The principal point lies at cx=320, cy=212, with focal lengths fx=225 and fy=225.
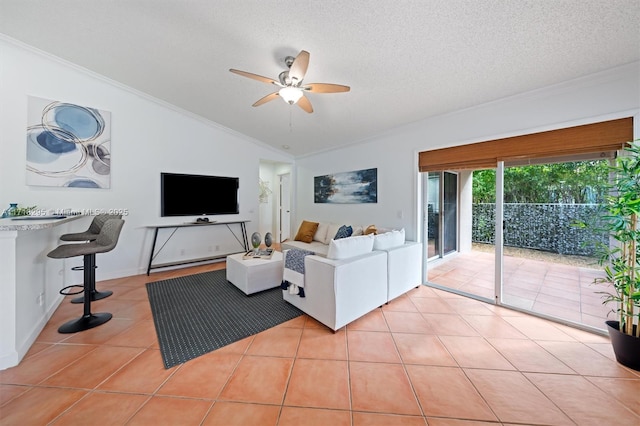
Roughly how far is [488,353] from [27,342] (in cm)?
391

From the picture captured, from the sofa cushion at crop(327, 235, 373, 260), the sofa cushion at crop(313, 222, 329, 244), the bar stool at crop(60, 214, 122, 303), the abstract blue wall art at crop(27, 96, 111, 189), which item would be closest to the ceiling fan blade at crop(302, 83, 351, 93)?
the sofa cushion at crop(327, 235, 373, 260)

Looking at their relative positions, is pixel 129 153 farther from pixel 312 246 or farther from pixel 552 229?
pixel 552 229

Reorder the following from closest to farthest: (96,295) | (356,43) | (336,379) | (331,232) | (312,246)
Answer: (336,379) → (356,43) → (96,295) → (312,246) → (331,232)

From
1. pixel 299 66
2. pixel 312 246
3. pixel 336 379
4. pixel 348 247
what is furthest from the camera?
pixel 312 246

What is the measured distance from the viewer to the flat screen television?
4.23m

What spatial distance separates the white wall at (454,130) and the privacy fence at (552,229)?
855mm

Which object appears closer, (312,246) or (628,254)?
(628,254)

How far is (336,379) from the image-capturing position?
1.63 meters

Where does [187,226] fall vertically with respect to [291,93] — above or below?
below

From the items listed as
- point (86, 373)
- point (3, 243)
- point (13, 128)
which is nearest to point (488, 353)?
point (86, 373)

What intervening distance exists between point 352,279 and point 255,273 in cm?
143

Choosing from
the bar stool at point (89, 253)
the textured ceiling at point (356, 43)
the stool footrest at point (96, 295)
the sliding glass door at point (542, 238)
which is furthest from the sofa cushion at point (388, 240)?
the stool footrest at point (96, 295)

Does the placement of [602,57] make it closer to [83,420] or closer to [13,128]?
[83,420]

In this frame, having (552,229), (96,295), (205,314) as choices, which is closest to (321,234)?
(205,314)
